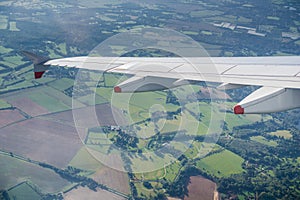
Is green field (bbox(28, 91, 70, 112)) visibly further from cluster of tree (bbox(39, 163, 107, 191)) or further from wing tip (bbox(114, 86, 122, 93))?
wing tip (bbox(114, 86, 122, 93))

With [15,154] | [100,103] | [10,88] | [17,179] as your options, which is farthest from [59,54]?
[17,179]

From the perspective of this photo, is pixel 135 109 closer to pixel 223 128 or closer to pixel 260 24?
pixel 223 128

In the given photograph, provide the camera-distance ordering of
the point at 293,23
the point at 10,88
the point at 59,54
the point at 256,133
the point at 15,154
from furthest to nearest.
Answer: the point at 293,23 < the point at 59,54 < the point at 10,88 < the point at 256,133 < the point at 15,154

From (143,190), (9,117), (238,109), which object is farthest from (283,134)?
(9,117)

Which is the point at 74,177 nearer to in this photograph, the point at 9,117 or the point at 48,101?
the point at 9,117

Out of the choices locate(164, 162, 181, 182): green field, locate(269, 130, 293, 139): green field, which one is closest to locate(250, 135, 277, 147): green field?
locate(269, 130, 293, 139): green field

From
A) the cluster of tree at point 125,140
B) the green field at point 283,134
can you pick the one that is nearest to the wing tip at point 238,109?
the cluster of tree at point 125,140
